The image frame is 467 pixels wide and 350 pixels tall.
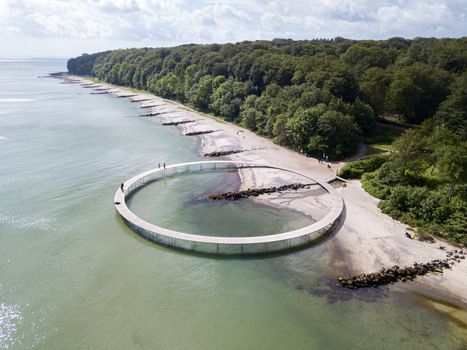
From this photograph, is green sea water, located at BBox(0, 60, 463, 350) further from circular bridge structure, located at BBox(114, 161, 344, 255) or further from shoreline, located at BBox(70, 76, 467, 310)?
shoreline, located at BBox(70, 76, 467, 310)

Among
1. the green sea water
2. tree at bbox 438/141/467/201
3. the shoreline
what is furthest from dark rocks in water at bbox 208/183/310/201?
tree at bbox 438/141/467/201

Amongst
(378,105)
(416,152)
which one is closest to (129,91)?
(378,105)

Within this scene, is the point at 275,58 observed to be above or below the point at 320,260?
above

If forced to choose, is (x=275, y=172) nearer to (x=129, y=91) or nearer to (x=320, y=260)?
(x=320, y=260)

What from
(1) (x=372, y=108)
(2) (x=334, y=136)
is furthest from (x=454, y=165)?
(1) (x=372, y=108)

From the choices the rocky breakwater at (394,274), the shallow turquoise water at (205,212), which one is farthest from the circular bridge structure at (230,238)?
the rocky breakwater at (394,274)

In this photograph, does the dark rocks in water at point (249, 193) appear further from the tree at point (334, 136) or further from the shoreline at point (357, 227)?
the tree at point (334, 136)
